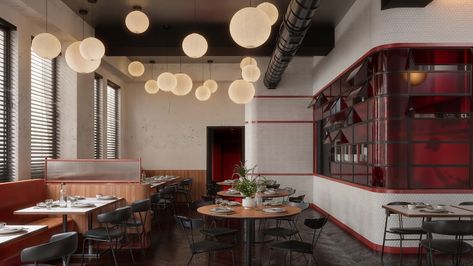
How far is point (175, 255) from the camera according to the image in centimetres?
620

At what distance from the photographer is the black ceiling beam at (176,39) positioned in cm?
894

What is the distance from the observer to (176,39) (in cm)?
898

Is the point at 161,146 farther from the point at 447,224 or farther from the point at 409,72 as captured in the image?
the point at 447,224

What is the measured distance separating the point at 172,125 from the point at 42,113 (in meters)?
5.44

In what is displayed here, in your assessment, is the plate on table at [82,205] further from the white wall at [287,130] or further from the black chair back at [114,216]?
the white wall at [287,130]

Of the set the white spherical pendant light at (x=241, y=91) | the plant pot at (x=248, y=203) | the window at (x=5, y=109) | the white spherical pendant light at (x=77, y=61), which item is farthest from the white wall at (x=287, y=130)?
the white spherical pendant light at (x=77, y=61)

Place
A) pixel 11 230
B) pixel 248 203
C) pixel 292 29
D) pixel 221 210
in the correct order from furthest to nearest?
pixel 292 29 < pixel 248 203 < pixel 221 210 < pixel 11 230

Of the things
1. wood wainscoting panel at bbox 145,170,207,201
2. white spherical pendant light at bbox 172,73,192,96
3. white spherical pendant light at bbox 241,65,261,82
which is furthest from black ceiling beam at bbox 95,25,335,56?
wood wainscoting panel at bbox 145,170,207,201

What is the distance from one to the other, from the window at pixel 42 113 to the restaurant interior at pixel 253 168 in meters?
0.03

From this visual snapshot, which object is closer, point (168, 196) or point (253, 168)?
point (253, 168)

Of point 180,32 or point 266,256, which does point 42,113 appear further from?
point 266,256

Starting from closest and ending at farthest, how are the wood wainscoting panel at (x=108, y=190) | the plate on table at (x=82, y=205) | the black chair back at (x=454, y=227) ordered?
the black chair back at (x=454, y=227) < the plate on table at (x=82, y=205) < the wood wainscoting panel at (x=108, y=190)

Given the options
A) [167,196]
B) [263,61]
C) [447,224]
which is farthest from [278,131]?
[447,224]

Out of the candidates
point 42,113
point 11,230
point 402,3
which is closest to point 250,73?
point 402,3
